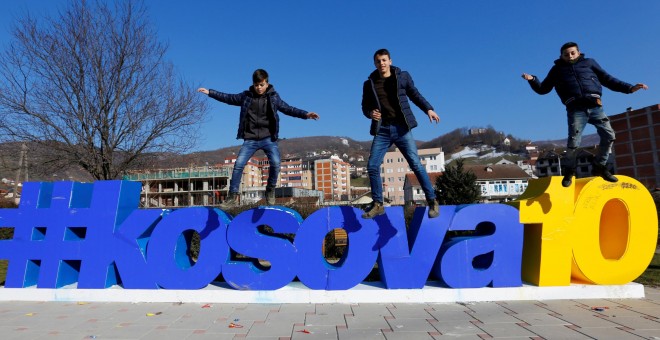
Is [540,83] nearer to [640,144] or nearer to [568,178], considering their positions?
[568,178]

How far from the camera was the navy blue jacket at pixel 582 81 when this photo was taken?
6227 millimetres

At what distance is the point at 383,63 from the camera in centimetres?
621

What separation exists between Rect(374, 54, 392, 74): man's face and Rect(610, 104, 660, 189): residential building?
4009cm

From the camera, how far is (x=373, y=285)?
7.18 meters

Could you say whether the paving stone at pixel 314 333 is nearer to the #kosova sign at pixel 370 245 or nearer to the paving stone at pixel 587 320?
the #kosova sign at pixel 370 245

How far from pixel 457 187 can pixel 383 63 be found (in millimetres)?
29299

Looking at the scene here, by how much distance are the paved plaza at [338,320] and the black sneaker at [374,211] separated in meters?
1.57

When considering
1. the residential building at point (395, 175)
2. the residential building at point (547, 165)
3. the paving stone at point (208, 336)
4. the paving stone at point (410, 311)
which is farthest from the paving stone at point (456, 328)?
the residential building at point (547, 165)

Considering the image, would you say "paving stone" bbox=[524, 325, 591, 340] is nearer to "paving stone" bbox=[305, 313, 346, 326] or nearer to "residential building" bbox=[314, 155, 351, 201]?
"paving stone" bbox=[305, 313, 346, 326]

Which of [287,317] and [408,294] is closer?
Answer: [287,317]

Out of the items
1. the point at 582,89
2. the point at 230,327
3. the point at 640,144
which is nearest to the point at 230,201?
the point at 230,327

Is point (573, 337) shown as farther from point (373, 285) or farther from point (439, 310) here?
point (373, 285)

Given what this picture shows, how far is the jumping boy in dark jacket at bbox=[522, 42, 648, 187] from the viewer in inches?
246

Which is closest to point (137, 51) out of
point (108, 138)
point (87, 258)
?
point (108, 138)
